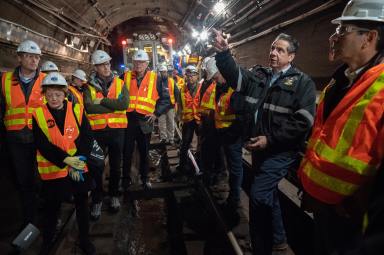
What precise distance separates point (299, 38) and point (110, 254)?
171 inches

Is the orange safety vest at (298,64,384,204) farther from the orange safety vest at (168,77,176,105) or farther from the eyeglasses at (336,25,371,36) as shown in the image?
the orange safety vest at (168,77,176,105)

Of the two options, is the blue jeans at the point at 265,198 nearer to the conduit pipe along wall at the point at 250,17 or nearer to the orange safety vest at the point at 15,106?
the orange safety vest at the point at 15,106

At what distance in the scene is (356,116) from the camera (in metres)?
1.47

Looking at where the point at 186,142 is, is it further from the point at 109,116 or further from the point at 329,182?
the point at 329,182

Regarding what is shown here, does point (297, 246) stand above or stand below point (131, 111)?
below

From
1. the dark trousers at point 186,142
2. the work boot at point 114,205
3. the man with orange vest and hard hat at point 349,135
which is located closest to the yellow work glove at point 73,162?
the work boot at point 114,205

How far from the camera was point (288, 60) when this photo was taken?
2.82 meters

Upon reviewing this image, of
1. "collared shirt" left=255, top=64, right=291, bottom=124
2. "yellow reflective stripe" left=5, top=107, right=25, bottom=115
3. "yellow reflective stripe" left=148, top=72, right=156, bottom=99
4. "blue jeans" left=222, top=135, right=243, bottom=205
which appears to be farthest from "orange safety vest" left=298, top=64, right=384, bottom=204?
"yellow reflective stripe" left=5, top=107, right=25, bottom=115

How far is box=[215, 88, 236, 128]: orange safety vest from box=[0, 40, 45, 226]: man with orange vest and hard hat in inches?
96.6

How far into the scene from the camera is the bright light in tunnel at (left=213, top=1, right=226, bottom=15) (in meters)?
8.22

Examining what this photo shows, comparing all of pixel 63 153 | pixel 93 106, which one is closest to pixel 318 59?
pixel 93 106

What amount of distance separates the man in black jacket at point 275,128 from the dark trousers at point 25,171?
262cm

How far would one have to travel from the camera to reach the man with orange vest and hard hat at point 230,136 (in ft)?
13.0

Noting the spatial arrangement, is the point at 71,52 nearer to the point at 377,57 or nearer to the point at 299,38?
the point at 299,38
